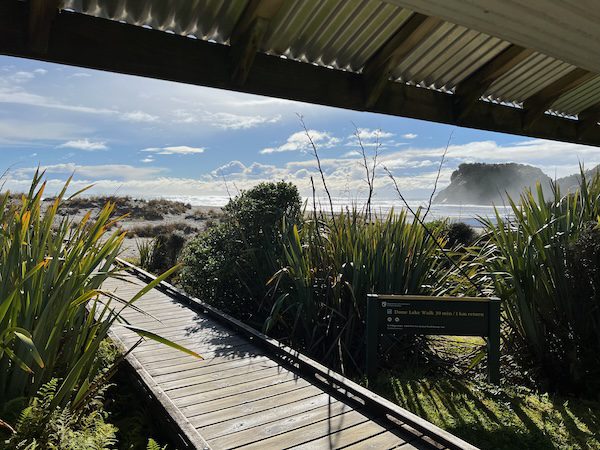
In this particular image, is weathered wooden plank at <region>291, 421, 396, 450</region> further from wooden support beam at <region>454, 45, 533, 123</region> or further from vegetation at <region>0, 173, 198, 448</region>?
wooden support beam at <region>454, 45, 533, 123</region>

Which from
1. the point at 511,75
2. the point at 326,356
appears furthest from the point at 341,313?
the point at 511,75

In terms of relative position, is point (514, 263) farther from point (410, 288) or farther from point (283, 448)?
point (283, 448)

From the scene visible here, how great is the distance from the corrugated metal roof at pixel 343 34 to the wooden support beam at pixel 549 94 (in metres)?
0.11

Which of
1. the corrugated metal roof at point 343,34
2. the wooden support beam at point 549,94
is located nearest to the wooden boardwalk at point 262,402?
the corrugated metal roof at point 343,34

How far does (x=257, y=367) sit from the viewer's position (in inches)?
144

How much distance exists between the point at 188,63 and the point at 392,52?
5.11ft

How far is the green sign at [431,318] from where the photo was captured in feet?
12.0

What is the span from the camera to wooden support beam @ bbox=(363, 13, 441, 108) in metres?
3.18

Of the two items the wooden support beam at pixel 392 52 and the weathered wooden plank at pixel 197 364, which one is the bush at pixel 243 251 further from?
the wooden support beam at pixel 392 52

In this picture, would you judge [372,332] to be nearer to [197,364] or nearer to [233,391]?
[233,391]

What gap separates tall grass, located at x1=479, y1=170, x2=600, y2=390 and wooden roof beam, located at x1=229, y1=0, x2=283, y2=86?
2.97 metres

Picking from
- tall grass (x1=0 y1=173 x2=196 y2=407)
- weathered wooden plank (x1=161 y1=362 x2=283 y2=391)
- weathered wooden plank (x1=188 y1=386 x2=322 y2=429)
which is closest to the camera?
tall grass (x1=0 y1=173 x2=196 y2=407)

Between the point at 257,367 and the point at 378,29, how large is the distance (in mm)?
2851

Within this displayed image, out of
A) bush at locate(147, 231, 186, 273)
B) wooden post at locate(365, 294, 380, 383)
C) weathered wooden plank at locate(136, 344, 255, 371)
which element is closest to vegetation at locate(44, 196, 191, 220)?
bush at locate(147, 231, 186, 273)
